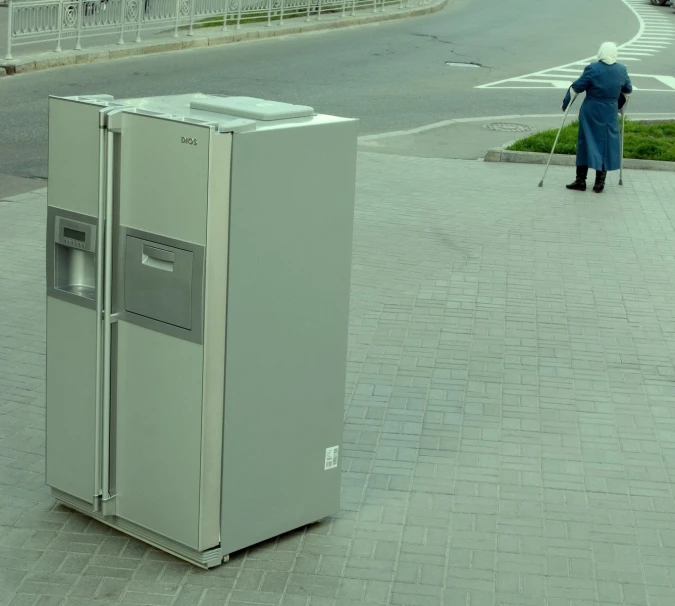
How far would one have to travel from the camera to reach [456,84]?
22.2 meters

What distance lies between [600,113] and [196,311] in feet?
30.6

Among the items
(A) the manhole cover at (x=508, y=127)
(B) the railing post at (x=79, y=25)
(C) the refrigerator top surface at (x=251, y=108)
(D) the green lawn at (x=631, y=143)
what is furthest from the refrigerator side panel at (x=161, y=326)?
(B) the railing post at (x=79, y=25)

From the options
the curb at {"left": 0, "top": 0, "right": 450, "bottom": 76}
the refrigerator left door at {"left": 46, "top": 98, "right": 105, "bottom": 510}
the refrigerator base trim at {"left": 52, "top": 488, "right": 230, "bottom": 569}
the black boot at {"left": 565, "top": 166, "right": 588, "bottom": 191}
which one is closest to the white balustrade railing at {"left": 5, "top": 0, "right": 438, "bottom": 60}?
the curb at {"left": 0, "top": 0, "right": 450, "bottom": 76}

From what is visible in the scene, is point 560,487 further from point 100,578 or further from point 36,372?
point 36,372

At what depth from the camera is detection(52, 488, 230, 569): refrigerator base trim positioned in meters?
4.85

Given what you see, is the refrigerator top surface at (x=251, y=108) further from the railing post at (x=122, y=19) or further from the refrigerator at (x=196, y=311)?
the railing post at (x=122, y=19)

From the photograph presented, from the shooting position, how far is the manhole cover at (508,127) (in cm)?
1764

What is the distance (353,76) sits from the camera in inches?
875

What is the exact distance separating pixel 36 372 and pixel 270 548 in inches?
104

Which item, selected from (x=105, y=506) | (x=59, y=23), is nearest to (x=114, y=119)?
(x=105, y=506)

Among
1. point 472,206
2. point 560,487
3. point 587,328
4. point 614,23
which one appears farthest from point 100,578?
point 614,23

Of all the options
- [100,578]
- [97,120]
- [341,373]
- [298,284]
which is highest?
[97,120]

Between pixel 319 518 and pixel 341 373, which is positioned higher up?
pixel 341 373

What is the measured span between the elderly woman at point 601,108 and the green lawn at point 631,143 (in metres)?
1.99
